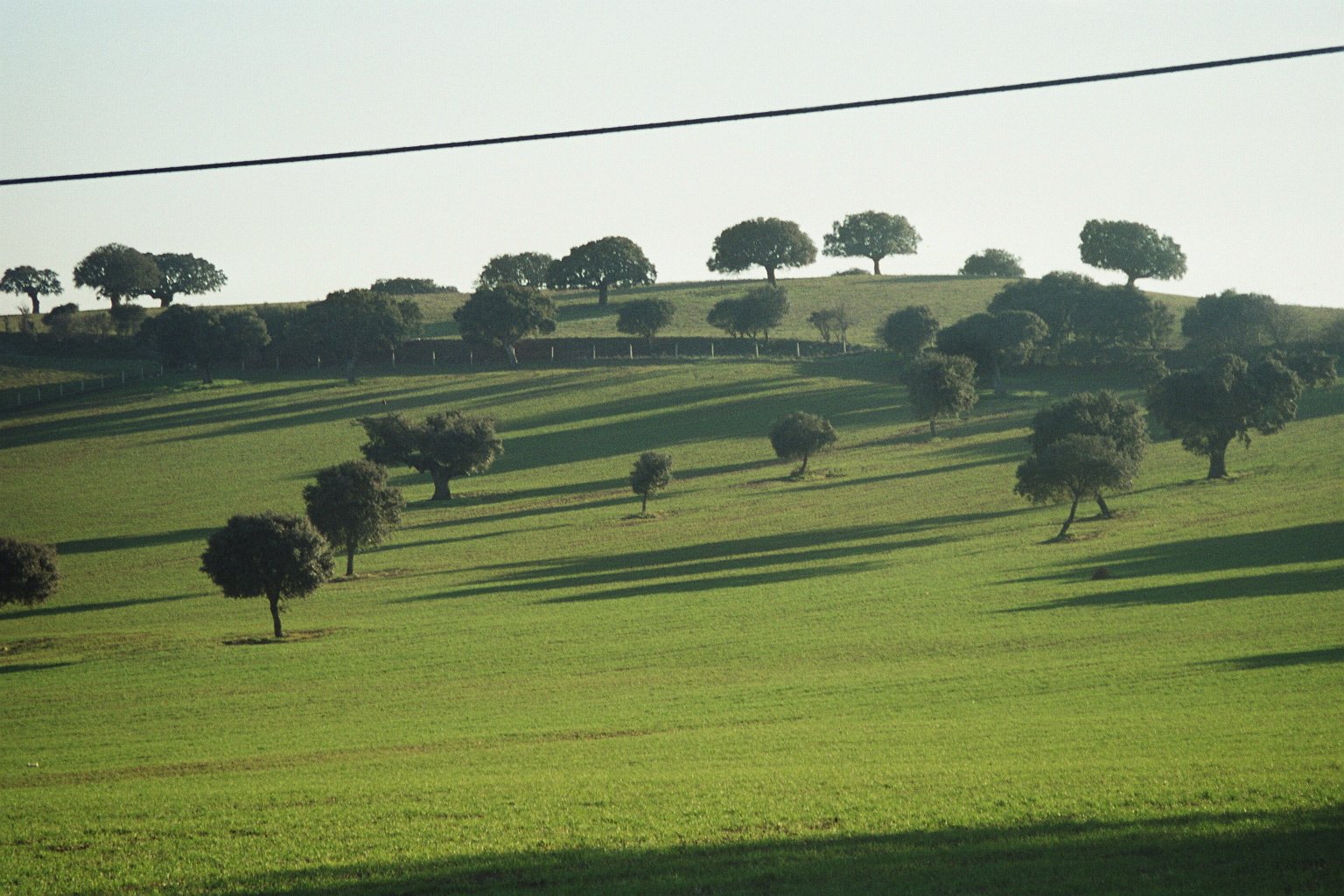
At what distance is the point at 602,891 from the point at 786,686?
2110cm

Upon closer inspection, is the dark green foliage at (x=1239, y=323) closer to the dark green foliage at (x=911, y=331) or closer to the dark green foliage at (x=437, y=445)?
the dark green foliage at (x=911, y=331)

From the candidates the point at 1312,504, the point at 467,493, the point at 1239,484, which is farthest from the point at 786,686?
the point at 467,493

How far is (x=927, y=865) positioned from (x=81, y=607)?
57.5m

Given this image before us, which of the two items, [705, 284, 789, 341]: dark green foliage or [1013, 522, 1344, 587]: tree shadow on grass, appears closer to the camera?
[1013, 522, 1344, 587]: tree shadow on grass

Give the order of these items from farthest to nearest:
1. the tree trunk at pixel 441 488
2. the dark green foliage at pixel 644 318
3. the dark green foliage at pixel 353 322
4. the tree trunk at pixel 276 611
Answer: the dark green foliage at pixel 644 318, the dark green foliage at pixel 353 322, the tree trunk at pixel 441 488, the tree trunk at pixel 276 611

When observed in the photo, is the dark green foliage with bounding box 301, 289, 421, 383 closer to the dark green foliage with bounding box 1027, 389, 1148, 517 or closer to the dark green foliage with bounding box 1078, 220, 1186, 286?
the dark green foliage with bounding box 1027, 389, 1148, 517

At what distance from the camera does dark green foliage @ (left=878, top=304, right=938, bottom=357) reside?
138000mm

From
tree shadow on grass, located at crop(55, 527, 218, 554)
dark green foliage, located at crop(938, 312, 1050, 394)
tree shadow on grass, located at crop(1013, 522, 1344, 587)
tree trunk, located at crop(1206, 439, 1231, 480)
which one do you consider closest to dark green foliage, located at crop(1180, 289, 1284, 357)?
dark green foliage, located at crop(938, 312, 1050, 394)

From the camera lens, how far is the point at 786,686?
36.7 metres

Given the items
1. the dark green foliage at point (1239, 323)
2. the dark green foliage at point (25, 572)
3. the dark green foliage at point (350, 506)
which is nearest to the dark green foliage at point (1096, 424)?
the dark green foliage at point (350, 506)

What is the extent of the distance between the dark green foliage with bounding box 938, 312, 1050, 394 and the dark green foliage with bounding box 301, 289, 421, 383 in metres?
62.9

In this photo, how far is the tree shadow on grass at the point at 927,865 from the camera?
15156mm

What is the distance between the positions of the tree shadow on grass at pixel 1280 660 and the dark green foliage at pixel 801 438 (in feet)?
202

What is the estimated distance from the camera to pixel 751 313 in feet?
515
